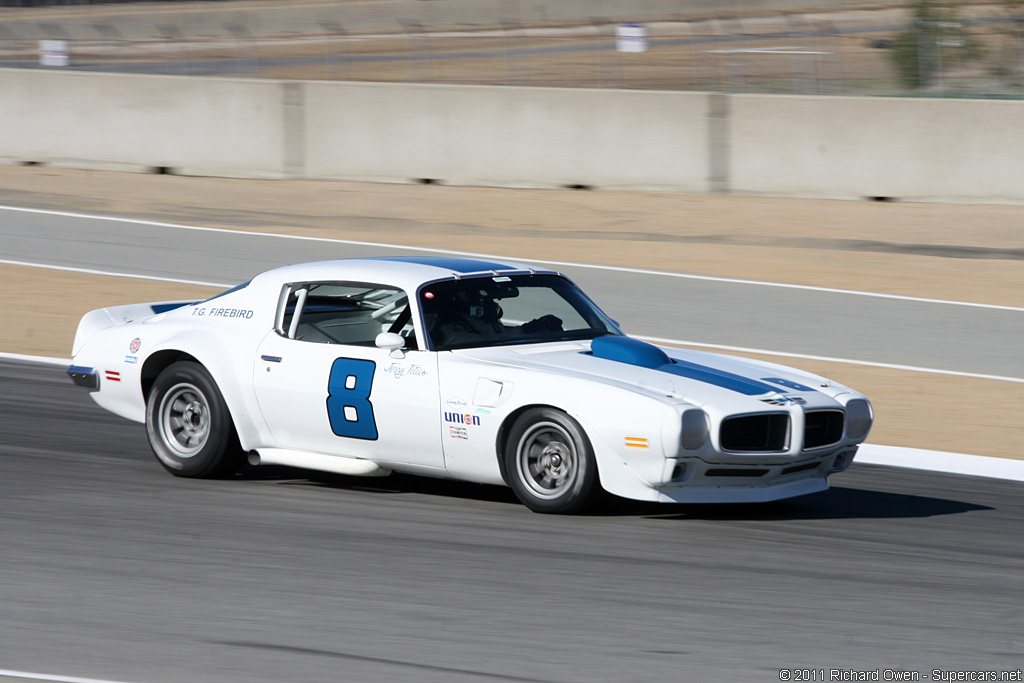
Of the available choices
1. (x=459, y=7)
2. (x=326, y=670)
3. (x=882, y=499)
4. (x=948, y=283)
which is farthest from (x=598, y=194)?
(x=459, y=7)

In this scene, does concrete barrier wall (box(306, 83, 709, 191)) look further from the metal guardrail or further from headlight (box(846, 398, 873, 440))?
headlight (box(846, 398, 873, 440))

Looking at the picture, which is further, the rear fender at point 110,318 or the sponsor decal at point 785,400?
the rear fender at point 110,318

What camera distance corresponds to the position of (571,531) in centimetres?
693

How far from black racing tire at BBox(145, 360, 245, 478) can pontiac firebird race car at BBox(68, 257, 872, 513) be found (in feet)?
0.04

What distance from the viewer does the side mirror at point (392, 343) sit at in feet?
24.6

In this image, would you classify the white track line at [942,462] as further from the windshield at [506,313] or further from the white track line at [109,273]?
the white track line at [109,273]

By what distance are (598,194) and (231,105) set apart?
6.63 m

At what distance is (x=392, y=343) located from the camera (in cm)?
748

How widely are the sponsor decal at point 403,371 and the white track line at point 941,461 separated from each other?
11.5ft

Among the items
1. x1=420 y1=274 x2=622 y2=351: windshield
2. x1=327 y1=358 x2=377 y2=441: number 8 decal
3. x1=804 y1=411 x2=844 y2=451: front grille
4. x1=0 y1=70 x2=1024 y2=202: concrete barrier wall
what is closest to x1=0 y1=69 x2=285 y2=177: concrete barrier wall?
x1=0 y1=70 x2=1024 y2=202: concrete barrier wall

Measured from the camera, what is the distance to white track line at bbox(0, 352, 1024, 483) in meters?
9.10

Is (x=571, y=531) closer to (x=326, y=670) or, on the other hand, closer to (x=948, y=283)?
(x=326, y=670)

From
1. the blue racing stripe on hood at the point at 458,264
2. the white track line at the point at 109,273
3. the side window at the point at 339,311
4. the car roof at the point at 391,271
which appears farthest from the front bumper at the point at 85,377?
the white track line at the point at 109,273

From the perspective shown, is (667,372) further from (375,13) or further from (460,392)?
(375,13)
